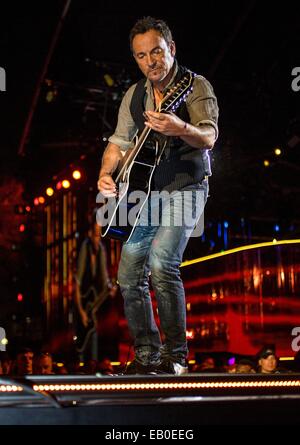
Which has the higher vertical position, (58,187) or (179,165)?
(58,187)

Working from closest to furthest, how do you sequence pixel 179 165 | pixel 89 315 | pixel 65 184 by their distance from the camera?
pixel 179 165
pixel 89 315
pixel 65 184

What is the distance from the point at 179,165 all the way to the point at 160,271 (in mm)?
774

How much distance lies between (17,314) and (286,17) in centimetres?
1680

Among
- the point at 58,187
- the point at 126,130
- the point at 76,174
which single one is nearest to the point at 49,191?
the point at 58,187

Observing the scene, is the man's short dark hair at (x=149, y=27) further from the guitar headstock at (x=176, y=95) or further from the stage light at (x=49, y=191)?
the stage light at (x=49, y=191)

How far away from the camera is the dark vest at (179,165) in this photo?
4.47m

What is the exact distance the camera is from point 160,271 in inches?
171

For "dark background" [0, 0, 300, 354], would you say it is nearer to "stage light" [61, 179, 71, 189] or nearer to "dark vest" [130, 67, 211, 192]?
"stage light" [61, 179, 71, 189]

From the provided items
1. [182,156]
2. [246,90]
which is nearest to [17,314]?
[246,90]

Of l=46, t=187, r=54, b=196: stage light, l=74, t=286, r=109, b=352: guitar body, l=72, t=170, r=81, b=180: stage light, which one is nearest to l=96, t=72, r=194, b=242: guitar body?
l=72, t=170, r=81, b=180: stage light

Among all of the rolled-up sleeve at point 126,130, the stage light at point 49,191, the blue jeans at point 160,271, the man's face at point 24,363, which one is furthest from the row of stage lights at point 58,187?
the blue jeans at point 160,271

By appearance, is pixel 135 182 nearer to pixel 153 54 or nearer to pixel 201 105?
pixel 201 105

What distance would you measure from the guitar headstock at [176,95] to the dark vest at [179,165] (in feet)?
0.49
